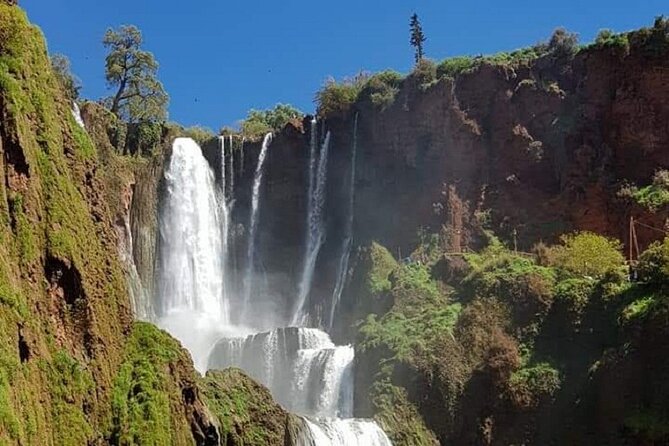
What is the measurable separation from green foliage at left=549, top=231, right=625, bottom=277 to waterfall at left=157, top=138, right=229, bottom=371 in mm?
19234

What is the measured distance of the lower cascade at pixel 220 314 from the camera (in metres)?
34.3

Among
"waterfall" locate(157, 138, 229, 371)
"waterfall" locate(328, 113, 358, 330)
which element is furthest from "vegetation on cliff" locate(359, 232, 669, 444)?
"waterfall" locate(157, 138, 229, 371)

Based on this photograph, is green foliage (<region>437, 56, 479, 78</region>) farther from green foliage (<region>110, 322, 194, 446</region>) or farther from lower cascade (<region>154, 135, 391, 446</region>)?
green foliage (<region>110, 322, 194, 446</region>)

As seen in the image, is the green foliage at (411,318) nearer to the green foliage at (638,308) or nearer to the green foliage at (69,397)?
the green foliage at (638,308)

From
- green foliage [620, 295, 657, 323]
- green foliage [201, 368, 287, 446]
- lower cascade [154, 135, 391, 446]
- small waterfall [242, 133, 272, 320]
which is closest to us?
green foliage [201, 368, 287, 446]

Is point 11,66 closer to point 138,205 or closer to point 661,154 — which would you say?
point 138,205

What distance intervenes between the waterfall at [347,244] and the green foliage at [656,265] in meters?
16.9

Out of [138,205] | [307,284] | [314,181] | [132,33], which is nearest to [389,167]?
[314,181]

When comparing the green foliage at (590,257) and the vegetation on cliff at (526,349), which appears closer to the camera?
the vegetation on cliff at (526,349)

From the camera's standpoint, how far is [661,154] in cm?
3856

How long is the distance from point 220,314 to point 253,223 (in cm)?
614

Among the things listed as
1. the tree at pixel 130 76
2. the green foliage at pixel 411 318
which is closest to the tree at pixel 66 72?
the tree at pixel 130 76

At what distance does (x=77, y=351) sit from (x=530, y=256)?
25007mm

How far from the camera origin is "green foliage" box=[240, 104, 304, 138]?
2060 inches
